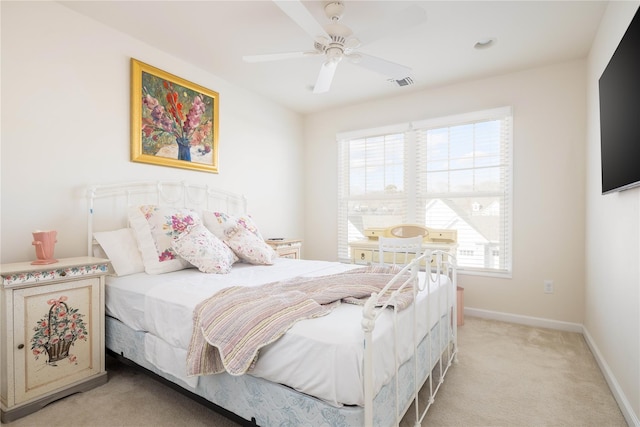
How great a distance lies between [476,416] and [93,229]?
112 inches

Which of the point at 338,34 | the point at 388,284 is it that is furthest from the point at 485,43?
the point at 388,284

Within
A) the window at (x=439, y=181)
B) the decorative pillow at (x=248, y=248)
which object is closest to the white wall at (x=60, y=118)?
the decorative pillow at (x=248, y=248)

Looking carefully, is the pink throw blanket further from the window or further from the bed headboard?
the window

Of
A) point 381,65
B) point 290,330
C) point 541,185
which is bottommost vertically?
point 290,330

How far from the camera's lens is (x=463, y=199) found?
3615 millimetres

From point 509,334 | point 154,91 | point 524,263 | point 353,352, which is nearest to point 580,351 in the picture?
point 509,334

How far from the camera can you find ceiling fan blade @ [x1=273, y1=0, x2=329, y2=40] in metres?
1.66

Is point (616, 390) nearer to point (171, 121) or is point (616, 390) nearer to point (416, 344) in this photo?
point (416, 344)

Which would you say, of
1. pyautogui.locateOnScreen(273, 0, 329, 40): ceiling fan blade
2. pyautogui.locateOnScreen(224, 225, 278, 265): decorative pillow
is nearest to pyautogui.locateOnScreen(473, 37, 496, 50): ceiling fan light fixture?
pyautogui.locateOnScreen(273, 0, 329, 40): ceiling fan blade

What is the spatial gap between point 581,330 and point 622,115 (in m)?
2.26

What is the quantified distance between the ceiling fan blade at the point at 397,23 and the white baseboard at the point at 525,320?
2.94m

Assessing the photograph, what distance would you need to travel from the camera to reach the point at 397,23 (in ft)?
6.04

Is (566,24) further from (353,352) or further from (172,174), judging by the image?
(172,174)

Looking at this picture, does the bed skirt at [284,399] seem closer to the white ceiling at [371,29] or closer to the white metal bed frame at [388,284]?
the white metal bed frame at [388,284]
